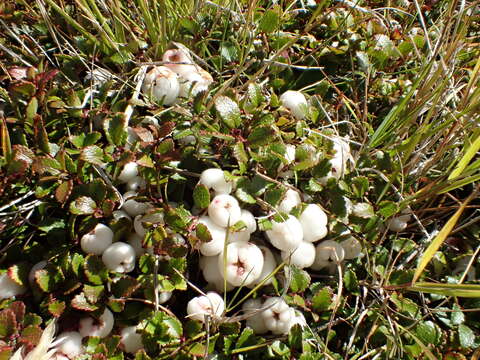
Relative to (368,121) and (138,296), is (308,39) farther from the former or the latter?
(138,296)

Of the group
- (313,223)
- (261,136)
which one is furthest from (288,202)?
(261,136)

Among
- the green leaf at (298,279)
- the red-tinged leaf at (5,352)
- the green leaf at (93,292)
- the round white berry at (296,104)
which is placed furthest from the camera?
the round white berry at (296,104)

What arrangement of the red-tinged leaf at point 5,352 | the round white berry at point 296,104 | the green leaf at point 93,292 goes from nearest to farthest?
the red-tinged leaf at point 5,352 < the green leaf at point 93,292 < the round white berry at point 296,104

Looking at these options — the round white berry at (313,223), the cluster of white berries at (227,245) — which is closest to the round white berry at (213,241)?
the cluster of white berries at (227,245)

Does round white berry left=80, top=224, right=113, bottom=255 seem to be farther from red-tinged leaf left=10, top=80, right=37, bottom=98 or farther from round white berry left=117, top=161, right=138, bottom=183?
red-tinged leaf left=10, top=80, right=37, bottom=98

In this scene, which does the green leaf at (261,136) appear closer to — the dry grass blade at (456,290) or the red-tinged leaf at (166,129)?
the red-tinged leaf at (166,129)

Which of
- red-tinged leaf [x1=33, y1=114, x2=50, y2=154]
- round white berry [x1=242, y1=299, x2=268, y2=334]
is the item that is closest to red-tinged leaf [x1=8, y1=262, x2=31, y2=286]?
red-tinged leaf [x1=33, y1=114, x2=50, y2=154]
